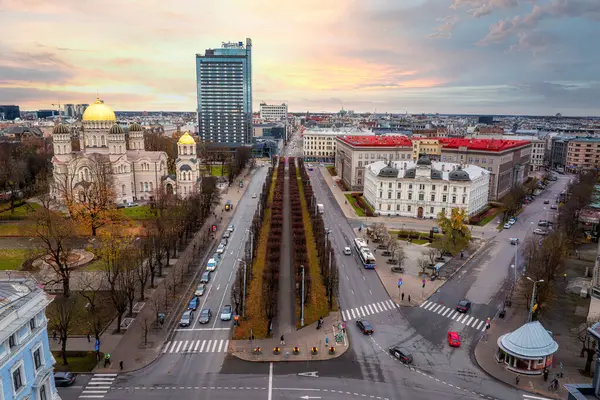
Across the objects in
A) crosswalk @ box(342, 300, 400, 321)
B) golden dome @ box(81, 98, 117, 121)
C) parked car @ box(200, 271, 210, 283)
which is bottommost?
crosswalk @ box(342, 300, 400, 321)

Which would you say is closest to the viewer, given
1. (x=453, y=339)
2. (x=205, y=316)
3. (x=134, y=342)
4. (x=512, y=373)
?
(x=512, y=373)

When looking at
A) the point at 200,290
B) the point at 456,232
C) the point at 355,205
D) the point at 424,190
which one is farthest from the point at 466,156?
the point at 200,290

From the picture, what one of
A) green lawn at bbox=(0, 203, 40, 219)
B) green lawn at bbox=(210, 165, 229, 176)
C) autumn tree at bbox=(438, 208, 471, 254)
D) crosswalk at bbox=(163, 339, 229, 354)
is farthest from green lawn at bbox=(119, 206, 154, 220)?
autumn tree at bbox=(438, 208, 471, 254)

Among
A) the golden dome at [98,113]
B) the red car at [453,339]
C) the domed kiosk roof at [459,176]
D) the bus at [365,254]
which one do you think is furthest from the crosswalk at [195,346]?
the golden dome at [98,113]

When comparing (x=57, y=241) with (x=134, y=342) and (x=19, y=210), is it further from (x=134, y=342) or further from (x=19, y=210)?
(x=19, y=210)

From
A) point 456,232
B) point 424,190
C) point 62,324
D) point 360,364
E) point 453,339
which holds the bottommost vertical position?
point 360,364

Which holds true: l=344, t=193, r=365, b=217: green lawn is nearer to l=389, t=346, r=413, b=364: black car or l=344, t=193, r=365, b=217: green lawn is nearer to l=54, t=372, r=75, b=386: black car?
l=389, t=346, r=413, b=364: black car
